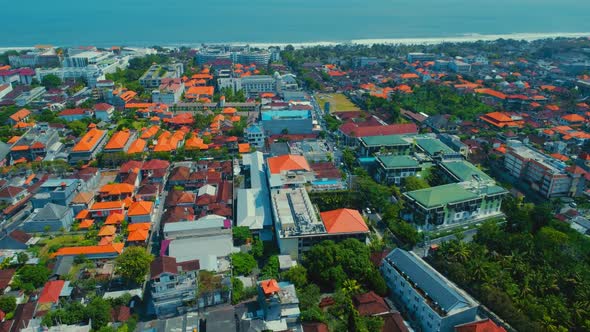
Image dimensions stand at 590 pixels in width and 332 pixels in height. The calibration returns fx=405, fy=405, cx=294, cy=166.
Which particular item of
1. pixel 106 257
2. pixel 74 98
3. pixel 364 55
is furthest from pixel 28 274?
pixel 364 55

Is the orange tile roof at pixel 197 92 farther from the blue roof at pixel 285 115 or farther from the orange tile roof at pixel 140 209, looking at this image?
the orange tile roof at pixel 140 209

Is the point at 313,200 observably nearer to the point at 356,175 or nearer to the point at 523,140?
the point at 356,175

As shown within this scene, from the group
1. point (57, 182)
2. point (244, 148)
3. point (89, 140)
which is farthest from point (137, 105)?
point (57, 182)

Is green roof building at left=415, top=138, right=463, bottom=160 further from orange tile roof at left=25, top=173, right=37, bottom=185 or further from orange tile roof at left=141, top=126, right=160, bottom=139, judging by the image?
orange tile roof at left=25, top=173, right=37, bottom=185

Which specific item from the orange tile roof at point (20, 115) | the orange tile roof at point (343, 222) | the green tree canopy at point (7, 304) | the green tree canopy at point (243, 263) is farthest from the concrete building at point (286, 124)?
the green tree canopy at point (7, 304)

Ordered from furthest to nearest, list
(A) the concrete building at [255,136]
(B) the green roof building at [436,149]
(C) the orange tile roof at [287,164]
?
(A) the concrete building at [255,136] → (B) the green roof building at [436,149] → (C) the orange tile roof at [287,164]

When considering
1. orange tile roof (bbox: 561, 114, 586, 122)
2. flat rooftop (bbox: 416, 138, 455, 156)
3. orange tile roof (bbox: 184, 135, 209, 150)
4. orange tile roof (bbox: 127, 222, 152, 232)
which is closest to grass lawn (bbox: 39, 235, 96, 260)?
orange tile roof (bbox: 127, 222, 152, 232)
